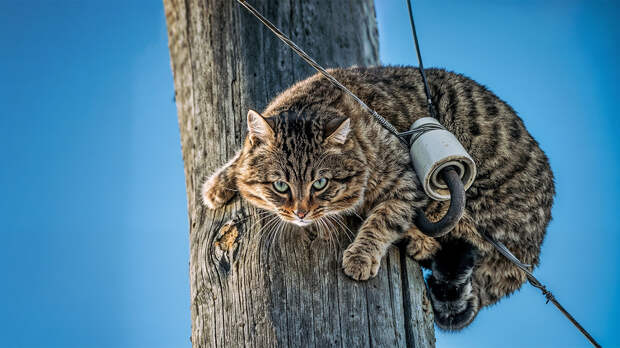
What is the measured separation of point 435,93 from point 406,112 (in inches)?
15.8

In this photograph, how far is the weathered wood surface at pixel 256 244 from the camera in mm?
2201

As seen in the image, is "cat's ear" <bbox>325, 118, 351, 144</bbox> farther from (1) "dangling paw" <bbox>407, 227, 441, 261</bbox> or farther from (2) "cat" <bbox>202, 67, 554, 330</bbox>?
(1) "dangling paw" <bbox>407, 227, 441, 261</bbox>

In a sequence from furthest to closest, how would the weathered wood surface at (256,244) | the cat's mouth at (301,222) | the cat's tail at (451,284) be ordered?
the cat's tail at (451,284), the cat's mouth at (301,222), the weathered wood surface at (256,244)

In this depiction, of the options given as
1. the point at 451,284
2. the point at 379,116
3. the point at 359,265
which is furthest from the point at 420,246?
the point at 379,116

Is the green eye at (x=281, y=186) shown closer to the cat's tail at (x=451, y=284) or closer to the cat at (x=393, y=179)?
the cat at (x=393, y=179)

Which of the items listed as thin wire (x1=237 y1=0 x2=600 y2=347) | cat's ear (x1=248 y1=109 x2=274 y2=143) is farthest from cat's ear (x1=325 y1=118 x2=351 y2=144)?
cat's ear (x1=248 y1=109 x2=274 y2=143)

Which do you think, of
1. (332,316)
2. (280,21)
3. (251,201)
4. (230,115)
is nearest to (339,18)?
(280,21)

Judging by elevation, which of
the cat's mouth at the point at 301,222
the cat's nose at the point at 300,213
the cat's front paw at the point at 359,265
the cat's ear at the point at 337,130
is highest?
the cat's ear at the point at 337,130

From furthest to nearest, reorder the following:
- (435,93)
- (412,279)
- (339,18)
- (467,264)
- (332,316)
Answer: (339,18)
(435,93)
(467,264)
(412,279)
(332,316)

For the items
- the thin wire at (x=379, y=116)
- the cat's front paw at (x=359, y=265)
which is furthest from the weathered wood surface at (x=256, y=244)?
the thin wire at (x=379, y=116)

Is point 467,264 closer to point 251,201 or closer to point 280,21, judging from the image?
point 251,201

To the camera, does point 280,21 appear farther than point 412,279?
Yes

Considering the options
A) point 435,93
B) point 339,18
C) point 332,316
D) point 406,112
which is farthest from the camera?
point 339,18

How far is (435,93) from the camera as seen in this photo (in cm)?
360
